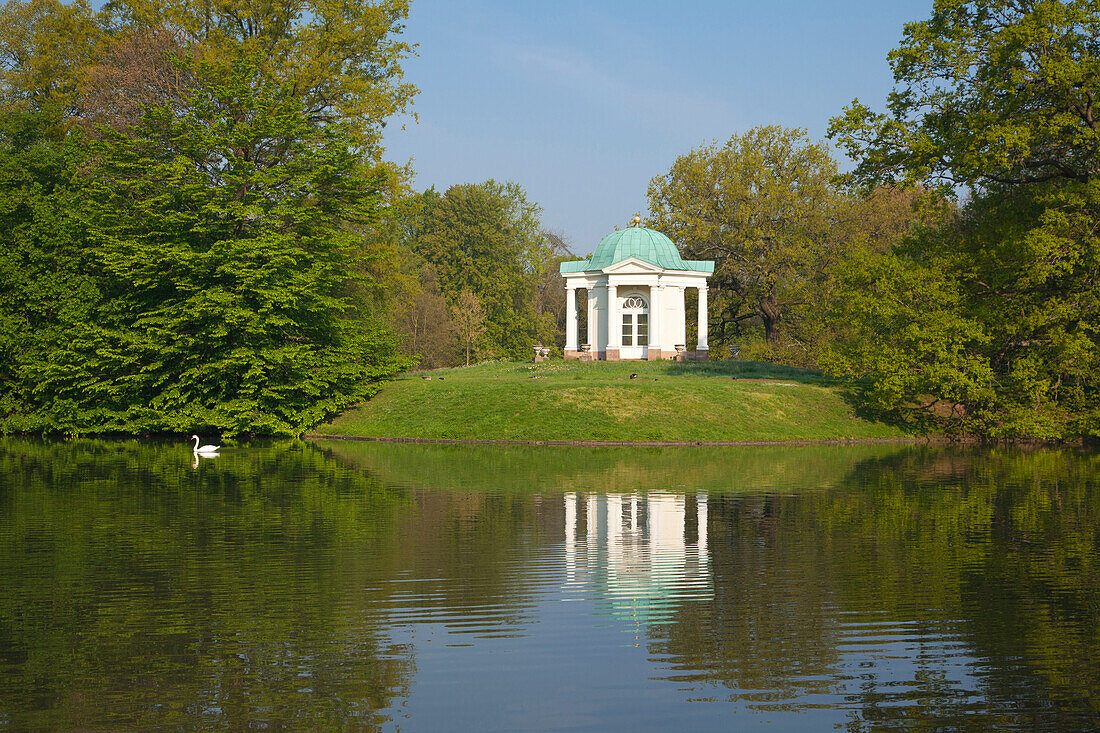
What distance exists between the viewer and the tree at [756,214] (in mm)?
56031

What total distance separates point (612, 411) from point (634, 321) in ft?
66.6

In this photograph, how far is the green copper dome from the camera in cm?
5222

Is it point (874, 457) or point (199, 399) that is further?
point (199, 399)

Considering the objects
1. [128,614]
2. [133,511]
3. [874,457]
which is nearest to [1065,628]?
[128,614]

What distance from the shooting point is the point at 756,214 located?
56.5 m

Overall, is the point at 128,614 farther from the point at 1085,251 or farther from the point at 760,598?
the point at 1085,251

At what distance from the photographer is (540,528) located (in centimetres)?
1376

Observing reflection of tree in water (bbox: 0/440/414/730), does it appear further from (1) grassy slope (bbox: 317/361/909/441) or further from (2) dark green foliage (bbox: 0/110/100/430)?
(2) dark green foliage (bbox: 0/110/100/430)

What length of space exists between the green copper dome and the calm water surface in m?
34.8

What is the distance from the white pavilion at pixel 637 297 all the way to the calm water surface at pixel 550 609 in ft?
110

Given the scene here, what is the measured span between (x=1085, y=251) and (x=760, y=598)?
→ 2532 cm

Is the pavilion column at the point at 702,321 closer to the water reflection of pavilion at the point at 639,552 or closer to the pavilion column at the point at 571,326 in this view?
the pavilion column at the point at 571,326

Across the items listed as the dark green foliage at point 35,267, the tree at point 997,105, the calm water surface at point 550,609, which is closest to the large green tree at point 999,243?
the tree at point 997,105

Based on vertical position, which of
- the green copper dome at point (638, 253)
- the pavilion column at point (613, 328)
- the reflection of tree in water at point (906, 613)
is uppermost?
the green copper dome at point (638, 253)
